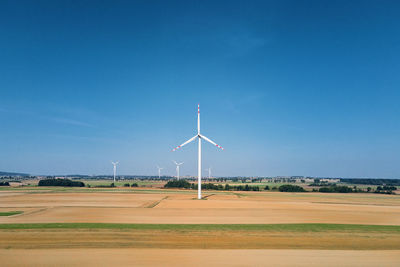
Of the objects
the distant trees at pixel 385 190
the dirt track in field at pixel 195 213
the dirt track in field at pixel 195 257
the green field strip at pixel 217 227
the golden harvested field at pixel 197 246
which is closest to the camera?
the dirt track in field at pixel 195 257

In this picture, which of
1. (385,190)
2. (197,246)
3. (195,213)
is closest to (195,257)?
(197,246)

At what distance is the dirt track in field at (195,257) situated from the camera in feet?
55.2

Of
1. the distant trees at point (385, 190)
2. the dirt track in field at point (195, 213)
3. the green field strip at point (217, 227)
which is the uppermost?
the green field strip at point (217, 227)

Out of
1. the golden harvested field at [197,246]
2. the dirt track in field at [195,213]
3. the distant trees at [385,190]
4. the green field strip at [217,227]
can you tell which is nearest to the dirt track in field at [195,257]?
the golden harvested field at [197,246]

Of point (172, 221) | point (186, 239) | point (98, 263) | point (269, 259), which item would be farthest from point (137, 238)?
point (269, 259)

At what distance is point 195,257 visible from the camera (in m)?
18.0

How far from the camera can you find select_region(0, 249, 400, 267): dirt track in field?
55.2 feet

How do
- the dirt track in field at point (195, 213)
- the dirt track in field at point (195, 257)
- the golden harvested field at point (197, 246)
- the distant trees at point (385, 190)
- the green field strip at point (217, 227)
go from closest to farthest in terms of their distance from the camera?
the dirt track in field at point (195, 257)
the golden harvested field at point (197, 246)
the green field strip at point (217, 227)
the dirt track in field at point (195, 213)
the distant trees at point (385, 190)

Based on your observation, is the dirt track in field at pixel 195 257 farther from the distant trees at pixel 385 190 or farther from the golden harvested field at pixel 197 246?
the distant trees at pixel 385 190

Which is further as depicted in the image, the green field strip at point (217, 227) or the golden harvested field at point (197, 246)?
the green field strip at point (217, 227)

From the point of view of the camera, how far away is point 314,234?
2498cm

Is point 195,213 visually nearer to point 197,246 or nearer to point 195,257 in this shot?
point 197,246

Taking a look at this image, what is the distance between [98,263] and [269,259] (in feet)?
38.4

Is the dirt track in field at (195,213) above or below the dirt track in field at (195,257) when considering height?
below
